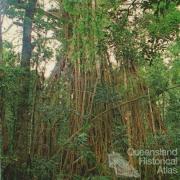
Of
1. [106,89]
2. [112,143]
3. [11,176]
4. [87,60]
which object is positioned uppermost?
[87,60]

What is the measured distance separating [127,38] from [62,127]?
1843mm

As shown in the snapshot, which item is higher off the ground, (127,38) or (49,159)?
(127,38)

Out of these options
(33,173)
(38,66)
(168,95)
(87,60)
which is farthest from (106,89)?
(168,95)

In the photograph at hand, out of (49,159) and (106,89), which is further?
(106,89)

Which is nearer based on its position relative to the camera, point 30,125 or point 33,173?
point 33,173

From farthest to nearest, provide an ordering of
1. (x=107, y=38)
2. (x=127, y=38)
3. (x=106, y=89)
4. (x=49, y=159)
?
(x=106, y=89), (x=49, y=159), (x=127, y=38), (x=107, y=38)

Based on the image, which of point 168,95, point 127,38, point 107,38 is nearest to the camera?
point 107,38

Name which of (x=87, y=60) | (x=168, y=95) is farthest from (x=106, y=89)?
(x=168, y=95)

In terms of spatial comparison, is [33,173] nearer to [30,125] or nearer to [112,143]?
[30,125]

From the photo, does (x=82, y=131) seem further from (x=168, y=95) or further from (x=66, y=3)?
(x=168, y=95)

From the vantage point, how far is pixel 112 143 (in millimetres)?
5688

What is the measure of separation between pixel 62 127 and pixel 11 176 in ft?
3.58

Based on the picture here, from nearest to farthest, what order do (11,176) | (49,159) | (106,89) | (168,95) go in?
(11,176) < (49,159) < (106,89) < (168,95)

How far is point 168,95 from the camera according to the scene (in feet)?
25.3
